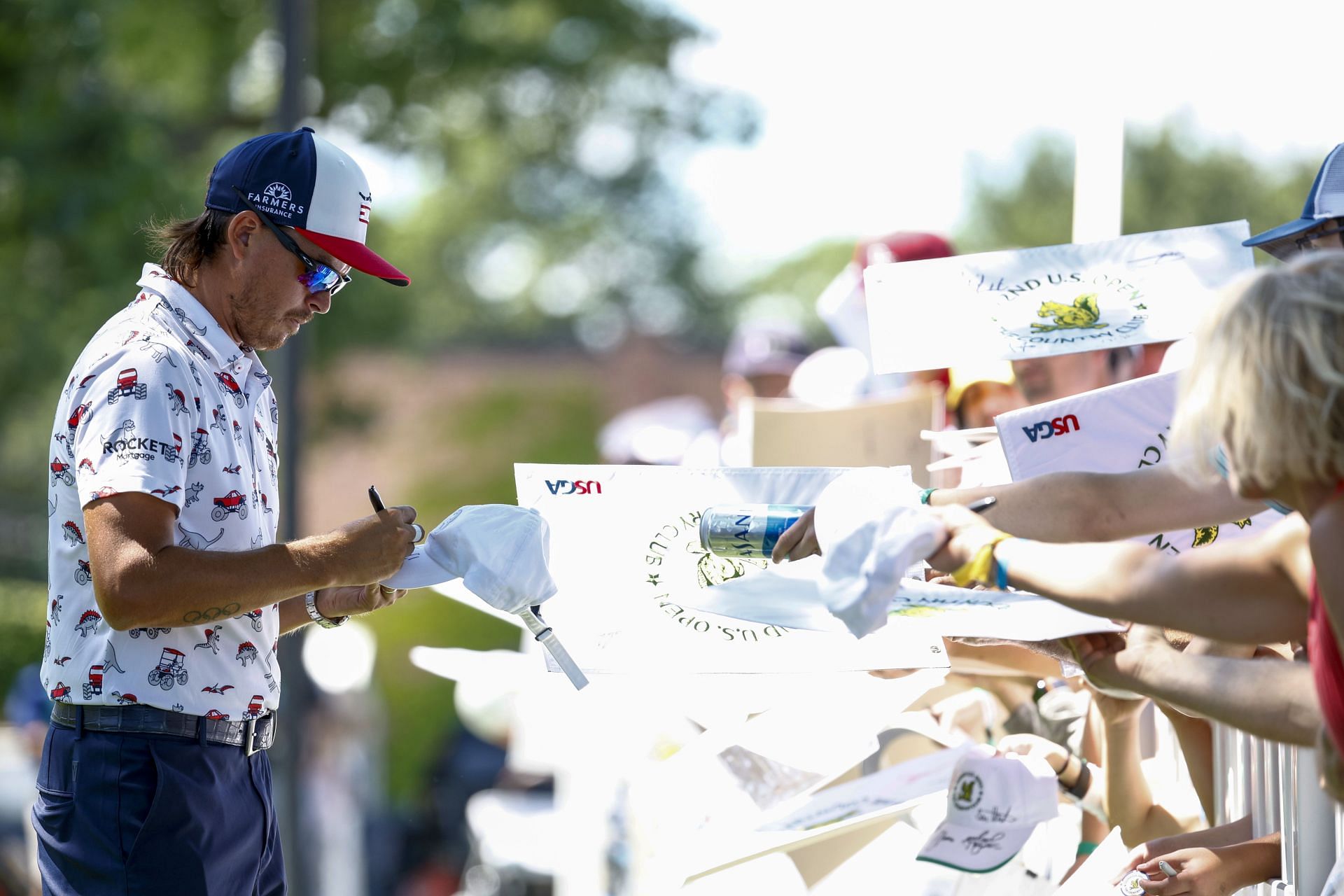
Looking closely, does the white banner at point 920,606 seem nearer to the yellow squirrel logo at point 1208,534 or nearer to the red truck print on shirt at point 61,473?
the yellow squirrel logo at point 1208,534

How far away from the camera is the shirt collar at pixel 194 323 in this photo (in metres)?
2.55

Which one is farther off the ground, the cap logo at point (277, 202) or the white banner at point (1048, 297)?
the cap logo at point (277, 202)

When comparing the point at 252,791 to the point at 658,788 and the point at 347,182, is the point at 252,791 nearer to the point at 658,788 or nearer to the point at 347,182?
the point at 347,182

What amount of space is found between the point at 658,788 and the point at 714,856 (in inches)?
26.3

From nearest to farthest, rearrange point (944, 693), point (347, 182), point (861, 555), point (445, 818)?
point (861, 555) < point (347, 182) < point (944, 693) < point (445, 818)

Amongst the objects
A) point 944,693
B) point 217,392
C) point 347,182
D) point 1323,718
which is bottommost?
point 944,693

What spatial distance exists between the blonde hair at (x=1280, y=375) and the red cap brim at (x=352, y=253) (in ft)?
4.60

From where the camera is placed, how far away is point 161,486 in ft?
7.64

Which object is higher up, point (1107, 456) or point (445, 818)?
point (1107, 456)

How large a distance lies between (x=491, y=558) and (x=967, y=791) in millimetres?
1154

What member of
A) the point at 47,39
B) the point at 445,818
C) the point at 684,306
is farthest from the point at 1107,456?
the point at 684,306

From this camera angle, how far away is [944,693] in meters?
4.07

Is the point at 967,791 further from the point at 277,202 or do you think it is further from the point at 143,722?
the point at 277,202

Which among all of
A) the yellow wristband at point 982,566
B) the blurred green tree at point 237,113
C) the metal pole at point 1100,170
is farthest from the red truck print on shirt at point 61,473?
the blurred green tree at point 237,113
